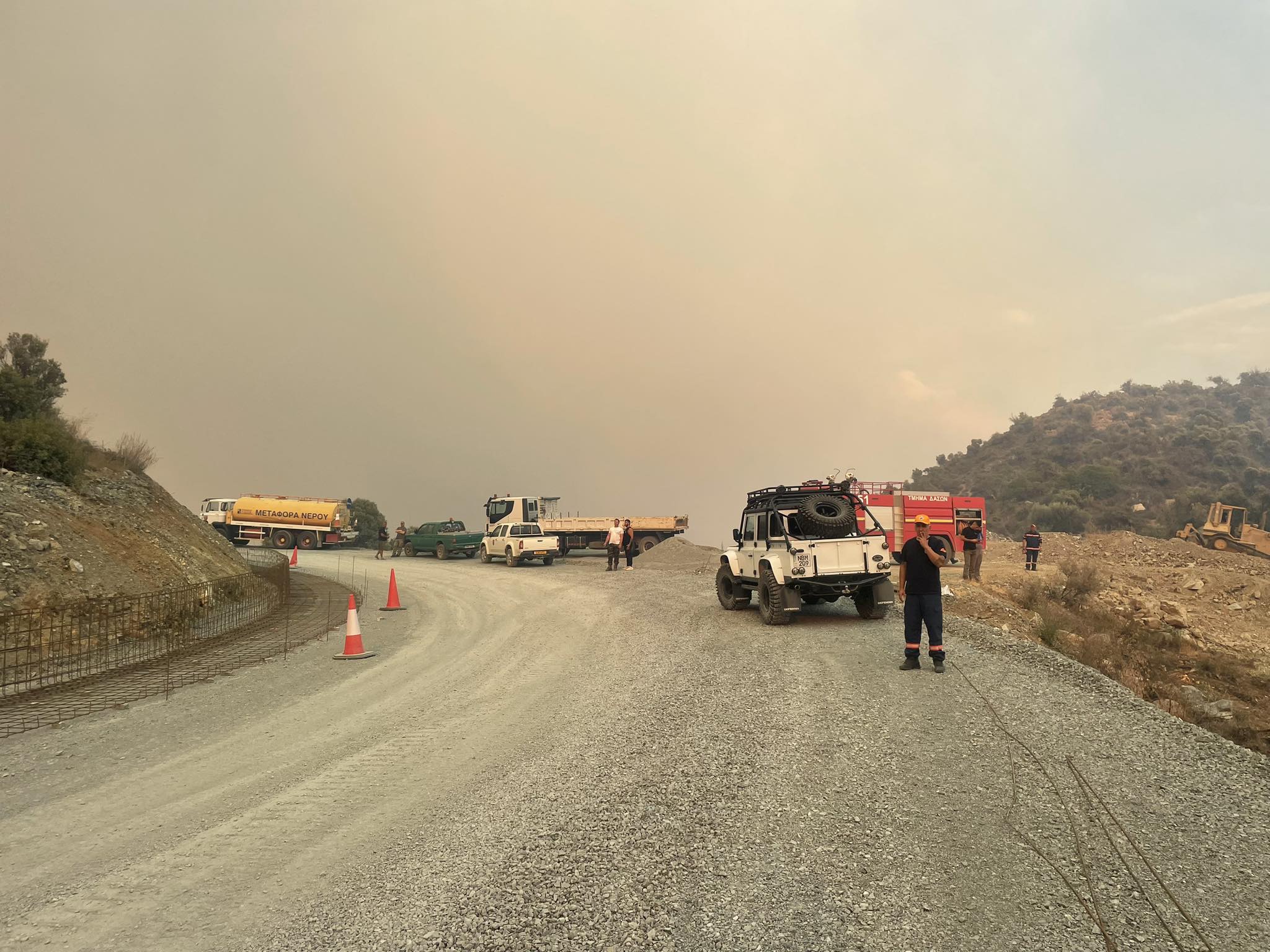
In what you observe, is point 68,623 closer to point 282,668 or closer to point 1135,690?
point 282,668

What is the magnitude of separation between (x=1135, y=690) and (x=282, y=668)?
41.0 feet

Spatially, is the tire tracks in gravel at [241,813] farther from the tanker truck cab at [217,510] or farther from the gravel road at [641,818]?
the tanker truck cab at [217,510]

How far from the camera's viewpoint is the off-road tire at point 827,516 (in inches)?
510

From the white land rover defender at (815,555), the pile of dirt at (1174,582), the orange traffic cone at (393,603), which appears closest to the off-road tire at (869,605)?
the white land rover defender at (815,555)

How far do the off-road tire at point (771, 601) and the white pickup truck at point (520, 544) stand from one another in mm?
18746

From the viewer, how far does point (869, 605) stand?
42.6ft

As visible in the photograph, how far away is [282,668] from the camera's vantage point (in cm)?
1027

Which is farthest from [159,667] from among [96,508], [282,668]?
[96,508]

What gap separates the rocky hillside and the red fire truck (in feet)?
112

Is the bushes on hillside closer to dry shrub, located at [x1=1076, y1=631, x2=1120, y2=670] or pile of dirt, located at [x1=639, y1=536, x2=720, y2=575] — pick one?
pile of dirt, located at [x1=639, y1=536, x2=720, y2=575]

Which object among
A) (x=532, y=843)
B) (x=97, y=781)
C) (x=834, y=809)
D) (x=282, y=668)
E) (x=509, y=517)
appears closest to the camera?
(x=532, y=843)

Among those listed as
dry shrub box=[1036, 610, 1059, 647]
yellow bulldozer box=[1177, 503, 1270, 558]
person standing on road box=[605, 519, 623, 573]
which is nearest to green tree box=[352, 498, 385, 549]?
person standing on road box=[605, 519, 623, 573]

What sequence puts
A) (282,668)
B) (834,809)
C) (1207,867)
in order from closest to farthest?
1. (1207,867)
2. (834,809)
3. (282,668)

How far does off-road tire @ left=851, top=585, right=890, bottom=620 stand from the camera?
12898 mm
